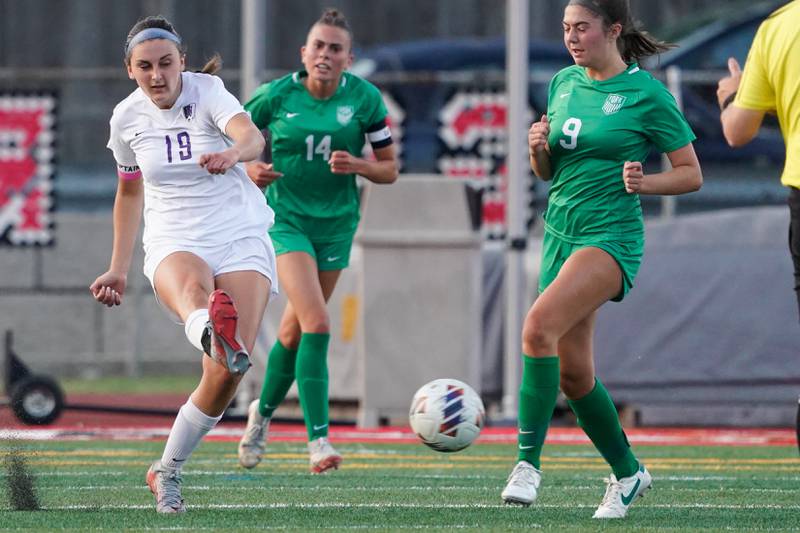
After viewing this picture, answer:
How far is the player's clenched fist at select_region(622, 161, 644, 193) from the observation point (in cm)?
674

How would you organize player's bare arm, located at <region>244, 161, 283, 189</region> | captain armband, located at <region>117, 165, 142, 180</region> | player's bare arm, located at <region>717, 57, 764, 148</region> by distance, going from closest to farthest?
player's bare arm, located at <region>717, 57, 764, 148</region> < captain armband, located at <region>117, 165, 142, 180</region> < player's bare arm, located at <region>244, 161, 283, 189</region>

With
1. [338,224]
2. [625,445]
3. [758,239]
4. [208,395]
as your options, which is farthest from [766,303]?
[208,395]

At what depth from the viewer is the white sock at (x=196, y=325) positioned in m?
6.53

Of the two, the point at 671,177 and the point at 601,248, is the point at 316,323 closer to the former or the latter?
the point at 601,248

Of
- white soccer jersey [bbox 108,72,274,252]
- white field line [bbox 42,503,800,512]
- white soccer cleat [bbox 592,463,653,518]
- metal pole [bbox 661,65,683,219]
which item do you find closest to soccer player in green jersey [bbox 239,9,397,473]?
white field line [bbox 42,503,800,512]

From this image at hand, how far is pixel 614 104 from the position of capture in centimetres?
705

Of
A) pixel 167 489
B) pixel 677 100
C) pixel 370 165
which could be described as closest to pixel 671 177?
pixel 167 489

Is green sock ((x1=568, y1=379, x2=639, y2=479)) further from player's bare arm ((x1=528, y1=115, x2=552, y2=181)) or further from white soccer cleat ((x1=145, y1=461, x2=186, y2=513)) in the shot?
white soccer cleat ((x1=145, y1=461, x2=186, y2=513))

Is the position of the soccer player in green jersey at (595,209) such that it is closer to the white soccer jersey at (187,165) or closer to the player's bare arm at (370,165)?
the white soccer jersey at (187,165)

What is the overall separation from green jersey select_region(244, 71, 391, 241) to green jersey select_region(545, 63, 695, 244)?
2.48 m

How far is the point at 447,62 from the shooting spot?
60.5ft

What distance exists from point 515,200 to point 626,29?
5.75 metres

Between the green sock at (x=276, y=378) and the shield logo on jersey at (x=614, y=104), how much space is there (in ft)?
9.58

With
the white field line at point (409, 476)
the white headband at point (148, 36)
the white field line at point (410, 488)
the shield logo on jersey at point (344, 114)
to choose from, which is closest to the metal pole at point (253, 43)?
the shield logo on jersey at point (344, 114)
